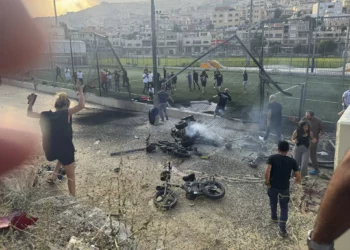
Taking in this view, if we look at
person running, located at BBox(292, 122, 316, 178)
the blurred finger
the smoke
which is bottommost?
the smoke

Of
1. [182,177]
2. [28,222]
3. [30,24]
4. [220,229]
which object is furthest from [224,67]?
[30,24]

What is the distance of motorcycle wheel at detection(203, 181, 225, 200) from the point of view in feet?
18.5

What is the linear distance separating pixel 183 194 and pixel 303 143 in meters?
2.59

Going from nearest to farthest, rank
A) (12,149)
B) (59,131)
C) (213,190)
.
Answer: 1. (12,149)
2. (59,131)
3. (213,190)

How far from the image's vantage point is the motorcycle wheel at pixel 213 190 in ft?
18.5

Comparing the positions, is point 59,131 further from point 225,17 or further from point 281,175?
point 225,17

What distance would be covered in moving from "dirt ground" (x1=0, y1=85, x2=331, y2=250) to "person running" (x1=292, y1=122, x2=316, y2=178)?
0.46 metres

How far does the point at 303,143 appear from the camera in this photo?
239 inches

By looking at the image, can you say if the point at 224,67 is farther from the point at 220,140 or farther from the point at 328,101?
the point at 220,140

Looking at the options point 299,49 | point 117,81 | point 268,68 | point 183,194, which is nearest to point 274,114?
point 183,194

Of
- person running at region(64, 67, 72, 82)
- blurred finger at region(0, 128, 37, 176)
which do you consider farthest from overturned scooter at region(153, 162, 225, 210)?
person running at region(64, 67, 72, 82)

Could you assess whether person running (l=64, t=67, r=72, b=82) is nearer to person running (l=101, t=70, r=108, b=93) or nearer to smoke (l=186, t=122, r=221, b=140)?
person running (l=101, t=70, r=108, b=93)

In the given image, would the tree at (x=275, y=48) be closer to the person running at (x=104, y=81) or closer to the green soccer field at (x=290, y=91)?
the green soccer field at (x=290, y=91)

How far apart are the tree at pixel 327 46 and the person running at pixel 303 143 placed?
32.2 feet
